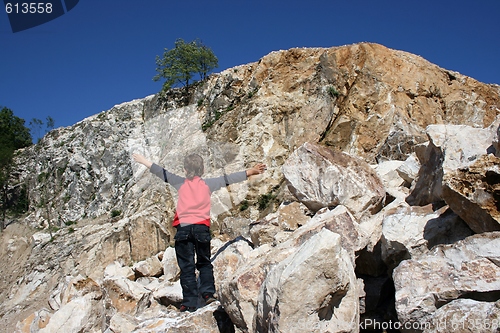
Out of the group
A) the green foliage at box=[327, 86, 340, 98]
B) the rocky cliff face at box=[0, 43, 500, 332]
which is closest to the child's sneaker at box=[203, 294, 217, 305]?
the rocky cliff face at box=[0, 43, 500, 332]

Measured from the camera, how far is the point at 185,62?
1886cm

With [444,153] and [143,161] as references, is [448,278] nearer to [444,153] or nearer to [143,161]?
[444,153]

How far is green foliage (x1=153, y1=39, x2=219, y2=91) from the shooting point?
18.6 meters

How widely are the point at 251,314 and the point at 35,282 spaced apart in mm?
15261

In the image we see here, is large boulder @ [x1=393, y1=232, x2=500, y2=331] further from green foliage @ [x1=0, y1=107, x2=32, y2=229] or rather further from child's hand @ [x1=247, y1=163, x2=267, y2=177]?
green foliage @ [x1=0, y1=107, x2=32, y2=229]

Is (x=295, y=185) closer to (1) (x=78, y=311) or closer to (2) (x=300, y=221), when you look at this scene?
(2) (x=300, y=221)

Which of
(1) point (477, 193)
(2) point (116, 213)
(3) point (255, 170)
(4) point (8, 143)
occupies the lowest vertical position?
(2) point (116, 213)

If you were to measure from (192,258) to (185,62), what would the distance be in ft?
52.3

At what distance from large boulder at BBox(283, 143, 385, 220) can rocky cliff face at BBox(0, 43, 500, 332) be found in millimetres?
19

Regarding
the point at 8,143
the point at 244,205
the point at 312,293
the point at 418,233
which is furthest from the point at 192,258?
the point at 8,143

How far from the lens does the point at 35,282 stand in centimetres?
1554

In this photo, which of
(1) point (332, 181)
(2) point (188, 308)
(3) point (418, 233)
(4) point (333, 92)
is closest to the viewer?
(3) point (418, 233)

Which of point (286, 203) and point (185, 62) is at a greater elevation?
point (185, 62)

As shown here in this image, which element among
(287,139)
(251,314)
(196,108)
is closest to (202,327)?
(251,314)
